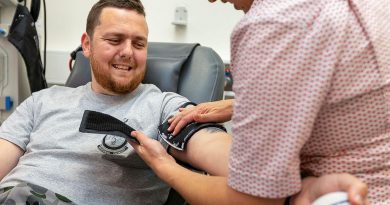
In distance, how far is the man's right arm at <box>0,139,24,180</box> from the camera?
1.32 metres

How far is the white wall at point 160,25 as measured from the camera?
2412 mm

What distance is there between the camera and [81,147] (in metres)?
1.25

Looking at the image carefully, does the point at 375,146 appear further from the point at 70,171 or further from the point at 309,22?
the point at 70,171

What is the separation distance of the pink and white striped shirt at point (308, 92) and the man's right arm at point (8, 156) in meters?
1.00

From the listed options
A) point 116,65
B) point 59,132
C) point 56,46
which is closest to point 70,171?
point 59,132

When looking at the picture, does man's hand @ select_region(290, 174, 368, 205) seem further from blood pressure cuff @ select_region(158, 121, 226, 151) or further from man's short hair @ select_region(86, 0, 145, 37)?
man's short hair @ select_region(86, 0, 145, 37)

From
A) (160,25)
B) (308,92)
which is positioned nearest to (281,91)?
(308,92)

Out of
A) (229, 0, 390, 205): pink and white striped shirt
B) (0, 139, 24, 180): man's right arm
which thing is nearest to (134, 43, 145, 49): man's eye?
(0, 139, 24, 180): man's right arm

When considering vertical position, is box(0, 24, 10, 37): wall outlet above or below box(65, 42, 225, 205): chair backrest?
below

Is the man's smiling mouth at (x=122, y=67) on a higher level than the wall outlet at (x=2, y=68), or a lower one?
higher

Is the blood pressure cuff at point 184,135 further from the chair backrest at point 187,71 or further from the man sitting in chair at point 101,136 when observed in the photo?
the chair backrest at point 187,71

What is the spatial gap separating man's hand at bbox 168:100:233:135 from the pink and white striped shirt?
0.43 m

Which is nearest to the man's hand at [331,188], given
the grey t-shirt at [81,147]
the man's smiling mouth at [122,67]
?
the grey t-shirt at [81,147]

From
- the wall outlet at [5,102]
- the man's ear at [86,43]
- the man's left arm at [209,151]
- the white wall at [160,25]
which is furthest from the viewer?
the white wall at [160,25]
